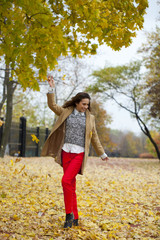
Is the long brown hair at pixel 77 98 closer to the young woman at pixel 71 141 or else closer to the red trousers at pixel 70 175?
the young woman at pixel 71 141

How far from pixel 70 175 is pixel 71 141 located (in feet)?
1.56

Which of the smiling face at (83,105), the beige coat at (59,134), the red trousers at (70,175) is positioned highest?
the smiling face at (83,105)

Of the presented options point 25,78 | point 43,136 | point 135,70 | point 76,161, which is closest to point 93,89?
point 135,70

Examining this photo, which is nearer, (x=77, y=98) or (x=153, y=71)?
(x=77, y=98)

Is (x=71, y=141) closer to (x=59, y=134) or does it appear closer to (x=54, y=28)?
(x=59, y=134)

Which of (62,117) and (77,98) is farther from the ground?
(77,98)

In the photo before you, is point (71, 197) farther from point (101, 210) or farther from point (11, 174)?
point (11, 174)

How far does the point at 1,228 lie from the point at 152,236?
2.16 metres

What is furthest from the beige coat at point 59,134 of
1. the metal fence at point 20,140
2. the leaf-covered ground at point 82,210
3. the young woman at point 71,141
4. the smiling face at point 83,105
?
the metal fence at point 20,140

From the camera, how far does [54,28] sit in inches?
158

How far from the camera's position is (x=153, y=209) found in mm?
5059

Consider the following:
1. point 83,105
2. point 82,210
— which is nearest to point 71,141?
point 83,105

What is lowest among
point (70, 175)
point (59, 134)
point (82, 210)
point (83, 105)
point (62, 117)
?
point (82, 210)

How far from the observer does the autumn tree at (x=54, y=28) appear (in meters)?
3.90
